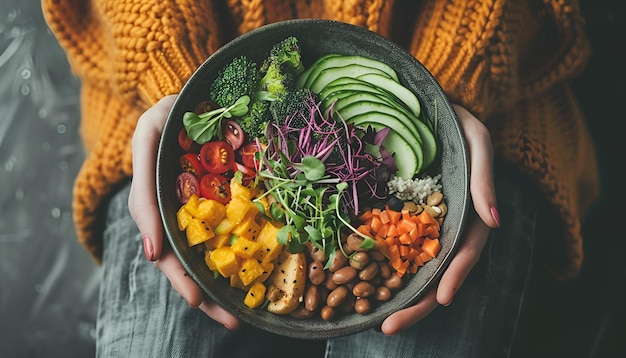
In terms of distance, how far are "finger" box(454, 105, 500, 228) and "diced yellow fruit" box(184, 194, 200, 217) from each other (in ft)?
1.52

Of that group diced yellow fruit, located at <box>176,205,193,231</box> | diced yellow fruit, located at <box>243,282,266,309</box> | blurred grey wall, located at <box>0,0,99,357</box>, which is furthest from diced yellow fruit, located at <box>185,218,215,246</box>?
blurred grey wall, located at <box>0,0,99,357</box>

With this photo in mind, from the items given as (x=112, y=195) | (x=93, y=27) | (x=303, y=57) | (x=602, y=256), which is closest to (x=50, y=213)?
(x=112, y=195)

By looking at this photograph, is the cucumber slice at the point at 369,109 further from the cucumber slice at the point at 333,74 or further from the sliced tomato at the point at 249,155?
the sliced tomato at the point at 249,155

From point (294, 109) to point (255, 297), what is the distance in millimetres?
329

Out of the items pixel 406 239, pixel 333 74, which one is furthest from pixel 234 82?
pixel 406 239

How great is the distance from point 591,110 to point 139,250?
50.4 inches

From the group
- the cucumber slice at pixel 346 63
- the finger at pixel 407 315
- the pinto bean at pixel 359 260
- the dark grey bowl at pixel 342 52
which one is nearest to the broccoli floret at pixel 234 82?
the dark grey bowl at pixel 342 52

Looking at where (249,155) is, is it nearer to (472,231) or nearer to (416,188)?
(416,188)

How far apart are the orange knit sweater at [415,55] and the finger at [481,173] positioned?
0.15m

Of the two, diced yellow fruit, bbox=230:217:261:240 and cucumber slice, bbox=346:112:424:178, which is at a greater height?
cucumber slice, bbox=346:112:424:178

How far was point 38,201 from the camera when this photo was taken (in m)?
1.81

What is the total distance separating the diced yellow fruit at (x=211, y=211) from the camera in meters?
1.00

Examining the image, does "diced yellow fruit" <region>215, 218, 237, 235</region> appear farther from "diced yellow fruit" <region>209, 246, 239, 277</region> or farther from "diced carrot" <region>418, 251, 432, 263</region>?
"diced carrot" <region>418, 251, 432, 263</region>

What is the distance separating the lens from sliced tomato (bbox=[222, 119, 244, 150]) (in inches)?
42.4
